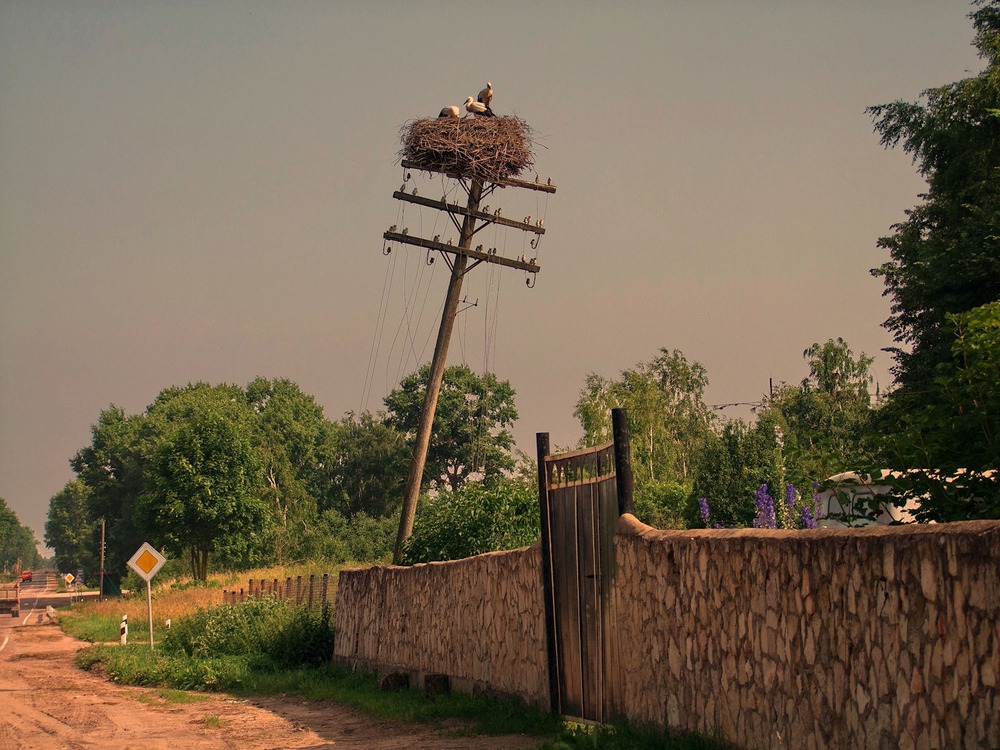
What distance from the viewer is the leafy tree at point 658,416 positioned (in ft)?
188

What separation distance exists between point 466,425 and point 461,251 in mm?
57759

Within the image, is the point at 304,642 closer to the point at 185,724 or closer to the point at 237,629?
the point at 237,629

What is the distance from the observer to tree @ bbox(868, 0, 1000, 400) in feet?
74.0

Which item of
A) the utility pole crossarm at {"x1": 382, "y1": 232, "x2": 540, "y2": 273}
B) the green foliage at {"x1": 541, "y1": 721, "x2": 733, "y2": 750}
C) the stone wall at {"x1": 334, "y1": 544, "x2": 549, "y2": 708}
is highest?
the utility pole crossarm at {"x1": 382, "y1": 232, "x2": 540, "y2": 273}

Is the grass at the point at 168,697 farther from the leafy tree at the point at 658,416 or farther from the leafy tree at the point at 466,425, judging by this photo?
the leafy tree at the point at 466,425

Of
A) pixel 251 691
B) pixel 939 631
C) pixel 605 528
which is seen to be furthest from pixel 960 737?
pixel 251 691

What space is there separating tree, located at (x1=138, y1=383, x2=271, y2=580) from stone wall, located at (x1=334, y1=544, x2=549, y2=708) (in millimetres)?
41688

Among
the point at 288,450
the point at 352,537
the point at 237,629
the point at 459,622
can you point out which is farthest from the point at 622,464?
the point at 288,450

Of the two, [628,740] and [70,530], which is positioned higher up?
[70,530]

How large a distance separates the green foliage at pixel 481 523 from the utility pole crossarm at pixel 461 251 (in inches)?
229

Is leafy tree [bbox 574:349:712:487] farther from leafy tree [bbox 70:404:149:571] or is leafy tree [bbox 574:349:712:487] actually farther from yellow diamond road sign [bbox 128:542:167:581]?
leafy tree [bbox 70:404:149:571]

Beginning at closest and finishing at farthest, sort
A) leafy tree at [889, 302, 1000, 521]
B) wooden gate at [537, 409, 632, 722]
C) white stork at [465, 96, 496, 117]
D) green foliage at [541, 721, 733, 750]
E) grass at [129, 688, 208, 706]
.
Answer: leafy tree at [889, 302, 1000, 521], green foliage at [541, 721, 733, 750], wooden gate at [537, 409, 632, 722], grass at [129, 688, 208, 706], white stork at [465, 96, 496, 117]

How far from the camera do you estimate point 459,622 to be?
15234 millimetres

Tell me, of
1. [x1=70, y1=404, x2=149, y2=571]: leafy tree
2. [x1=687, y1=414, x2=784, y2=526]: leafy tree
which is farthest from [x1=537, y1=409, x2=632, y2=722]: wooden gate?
[x1=70, y1=404, x2=149, y2=571]: leafy tree
